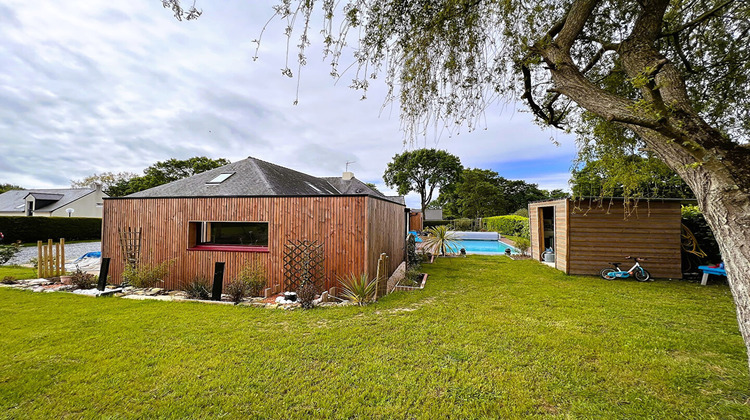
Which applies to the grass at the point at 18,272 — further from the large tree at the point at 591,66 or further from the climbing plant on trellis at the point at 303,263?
the large tree at the point at 591,66

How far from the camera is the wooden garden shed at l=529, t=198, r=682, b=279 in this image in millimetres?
7945

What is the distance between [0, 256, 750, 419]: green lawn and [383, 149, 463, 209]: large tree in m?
28.3

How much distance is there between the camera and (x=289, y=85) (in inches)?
93.5

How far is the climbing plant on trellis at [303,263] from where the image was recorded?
20.5ft

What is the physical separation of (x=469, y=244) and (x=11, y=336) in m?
18.4

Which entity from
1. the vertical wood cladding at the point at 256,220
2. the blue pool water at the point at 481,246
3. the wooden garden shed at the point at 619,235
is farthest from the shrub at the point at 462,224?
the vertical wood cladding at the point at 256,220

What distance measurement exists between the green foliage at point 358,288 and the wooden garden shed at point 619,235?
6411 mm

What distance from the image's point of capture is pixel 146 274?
674 cm

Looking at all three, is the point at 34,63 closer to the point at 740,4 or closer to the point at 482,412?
the point at 482,412

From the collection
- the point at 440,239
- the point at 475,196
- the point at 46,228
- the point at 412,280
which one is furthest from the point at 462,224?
the point at 46,228

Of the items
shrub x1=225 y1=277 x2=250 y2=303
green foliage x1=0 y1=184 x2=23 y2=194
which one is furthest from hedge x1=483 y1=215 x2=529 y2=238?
green foliage x1=0 y1=184 x2=23 y2=194

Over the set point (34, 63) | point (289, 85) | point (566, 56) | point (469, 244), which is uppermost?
point (34, 63)

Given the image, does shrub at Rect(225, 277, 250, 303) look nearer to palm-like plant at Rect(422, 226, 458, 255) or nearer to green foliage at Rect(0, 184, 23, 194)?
palm-like plant at Rect(422, 226, 458, 255)

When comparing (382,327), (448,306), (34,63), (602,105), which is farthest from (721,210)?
(34,63)
